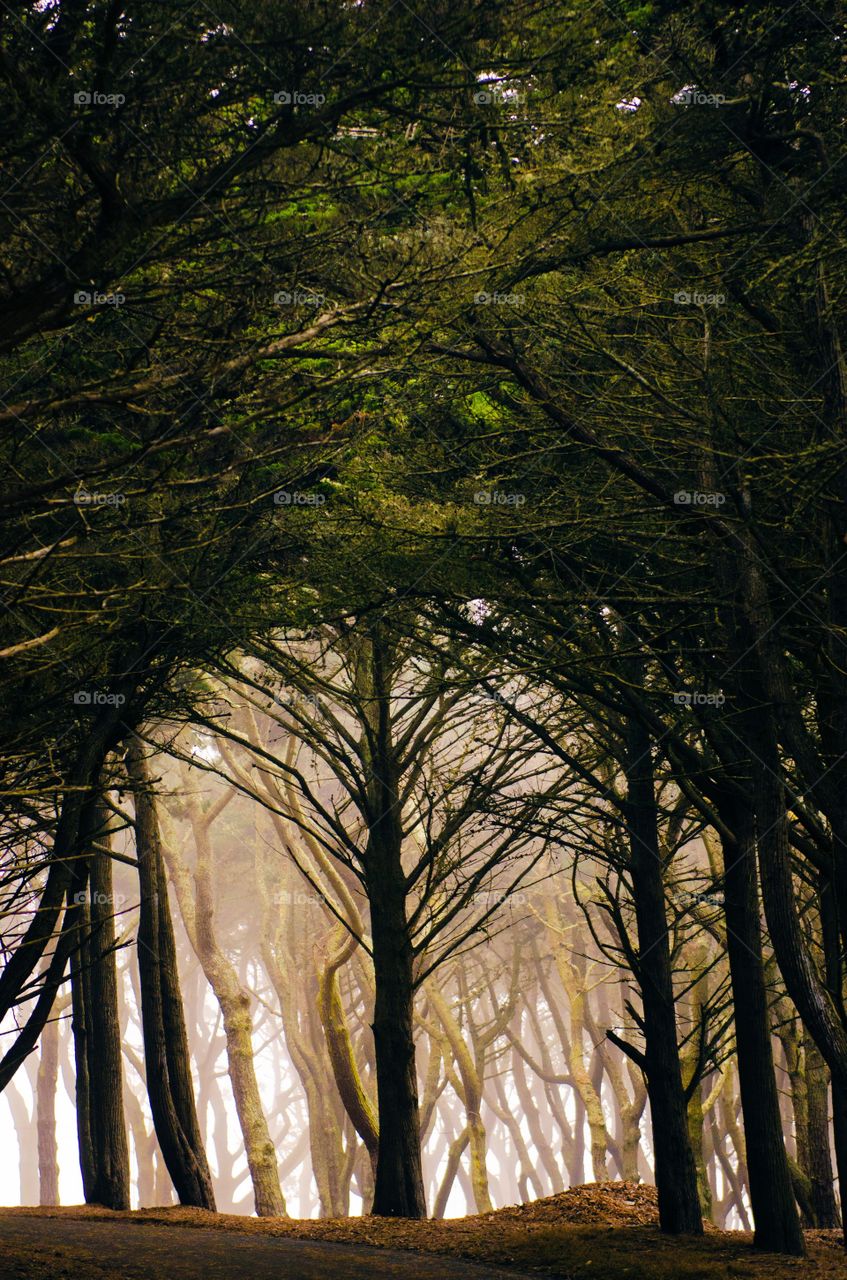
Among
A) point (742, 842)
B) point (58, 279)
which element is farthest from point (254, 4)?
point (742, 842)

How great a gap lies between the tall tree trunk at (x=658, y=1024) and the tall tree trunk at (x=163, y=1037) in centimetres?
532

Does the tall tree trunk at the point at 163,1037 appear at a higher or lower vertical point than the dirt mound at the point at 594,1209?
higher

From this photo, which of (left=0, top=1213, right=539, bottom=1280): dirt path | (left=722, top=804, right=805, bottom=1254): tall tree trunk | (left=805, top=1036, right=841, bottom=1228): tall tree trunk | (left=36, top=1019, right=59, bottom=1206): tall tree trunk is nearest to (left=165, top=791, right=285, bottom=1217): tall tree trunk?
(left=805, top=1036, right=841, bottom=1228): tall tree trunk

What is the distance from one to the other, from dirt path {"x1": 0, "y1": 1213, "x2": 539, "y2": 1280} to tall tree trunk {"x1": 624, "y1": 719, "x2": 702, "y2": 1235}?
234cm

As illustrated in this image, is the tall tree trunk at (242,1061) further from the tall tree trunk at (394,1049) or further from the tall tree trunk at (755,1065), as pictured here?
the tall tree trunk at (755,1065)

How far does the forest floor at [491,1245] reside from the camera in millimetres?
8062

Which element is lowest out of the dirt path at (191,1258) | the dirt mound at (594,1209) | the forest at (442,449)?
the dirt mound at (594,1209)

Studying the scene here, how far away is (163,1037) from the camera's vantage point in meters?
13.7

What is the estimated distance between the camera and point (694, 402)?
8.29 metres

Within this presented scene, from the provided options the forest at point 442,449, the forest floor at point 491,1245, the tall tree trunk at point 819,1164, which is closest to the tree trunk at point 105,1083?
the forest floor at point 491,1245

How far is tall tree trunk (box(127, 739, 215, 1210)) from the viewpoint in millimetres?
13289

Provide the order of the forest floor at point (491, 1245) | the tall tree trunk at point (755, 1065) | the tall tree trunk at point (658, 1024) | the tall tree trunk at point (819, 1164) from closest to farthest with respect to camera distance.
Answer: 1. the forest floor at point (491, 1245)
2. the tall tree trunk at point (755, 1065)
3. the tall tree trunk at point (658, 1024)
4. the tall tree trunk at point (819, 1164)

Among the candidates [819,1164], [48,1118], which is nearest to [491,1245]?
[819,1164]

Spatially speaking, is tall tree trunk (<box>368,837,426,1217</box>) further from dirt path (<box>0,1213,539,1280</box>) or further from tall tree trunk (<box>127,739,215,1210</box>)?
tall tree trunk (<box>127,739,215,1210</box>)
